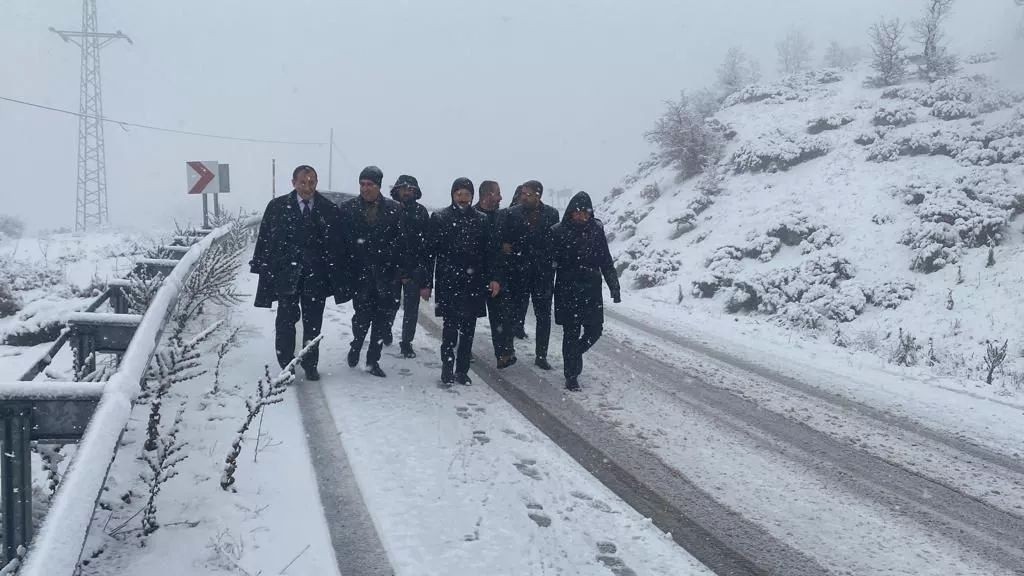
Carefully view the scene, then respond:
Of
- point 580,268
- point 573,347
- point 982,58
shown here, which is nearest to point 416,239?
point 580,268

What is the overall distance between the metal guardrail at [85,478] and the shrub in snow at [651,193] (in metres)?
21.9

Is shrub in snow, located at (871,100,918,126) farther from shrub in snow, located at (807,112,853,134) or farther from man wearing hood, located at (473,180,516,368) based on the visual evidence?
man wearing hood, located at (473,180,516,368)

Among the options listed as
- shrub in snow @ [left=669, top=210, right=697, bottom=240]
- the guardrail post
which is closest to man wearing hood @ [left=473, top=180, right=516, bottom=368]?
the guardrail post

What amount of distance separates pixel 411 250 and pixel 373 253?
1.43 ft

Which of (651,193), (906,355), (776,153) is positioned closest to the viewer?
(906,355)

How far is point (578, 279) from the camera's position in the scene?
625 cm

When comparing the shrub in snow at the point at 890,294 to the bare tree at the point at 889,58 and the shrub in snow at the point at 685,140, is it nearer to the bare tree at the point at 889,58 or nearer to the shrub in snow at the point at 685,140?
the shrub in snow at the point at 685,140

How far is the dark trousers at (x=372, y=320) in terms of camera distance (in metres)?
6.17

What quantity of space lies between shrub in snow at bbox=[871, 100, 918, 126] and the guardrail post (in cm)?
2453

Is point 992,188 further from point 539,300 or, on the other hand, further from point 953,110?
point 539,300

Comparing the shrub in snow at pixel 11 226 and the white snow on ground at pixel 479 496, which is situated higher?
the white snow on ground at pixel 479 496

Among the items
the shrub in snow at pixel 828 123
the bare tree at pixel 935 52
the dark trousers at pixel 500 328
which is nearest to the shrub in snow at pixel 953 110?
the shrub in snow at pixel 828 123

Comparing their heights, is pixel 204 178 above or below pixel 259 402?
above

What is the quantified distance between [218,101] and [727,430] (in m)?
193
